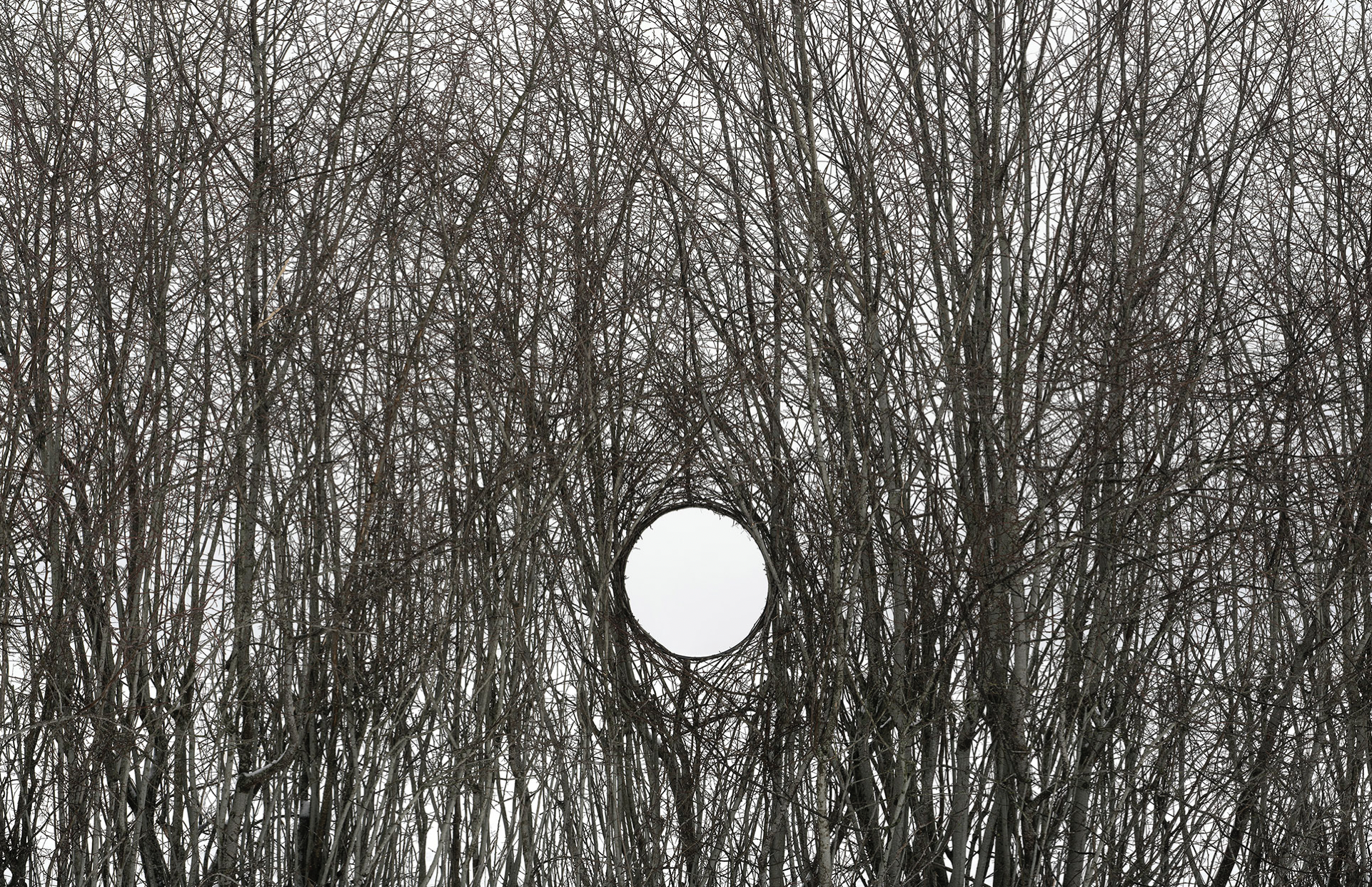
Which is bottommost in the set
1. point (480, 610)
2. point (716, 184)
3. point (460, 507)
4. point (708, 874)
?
point (708, 874)

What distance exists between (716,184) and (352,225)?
127 cm

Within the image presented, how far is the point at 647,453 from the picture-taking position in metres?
4.70

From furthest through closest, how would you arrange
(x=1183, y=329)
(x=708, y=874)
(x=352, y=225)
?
(x=352, y=225) → (x=708, y=874) → (x=1183, y=329)

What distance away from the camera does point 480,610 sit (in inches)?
182

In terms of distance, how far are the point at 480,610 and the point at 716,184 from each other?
5.19 feet

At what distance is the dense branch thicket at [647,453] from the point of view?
4312 mm

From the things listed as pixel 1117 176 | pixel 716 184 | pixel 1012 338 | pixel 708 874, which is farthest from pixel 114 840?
pixel 1117 176

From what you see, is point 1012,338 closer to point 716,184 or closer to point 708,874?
point 716,184

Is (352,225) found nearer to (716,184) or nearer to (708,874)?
(716,184)

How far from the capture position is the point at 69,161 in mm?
4426

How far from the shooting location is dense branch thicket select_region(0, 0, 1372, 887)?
4.31 metres

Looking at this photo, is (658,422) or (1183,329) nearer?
(1183,329)

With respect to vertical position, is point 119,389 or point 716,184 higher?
point 716,184

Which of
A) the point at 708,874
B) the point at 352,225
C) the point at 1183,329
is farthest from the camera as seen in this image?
the point at 352,225
